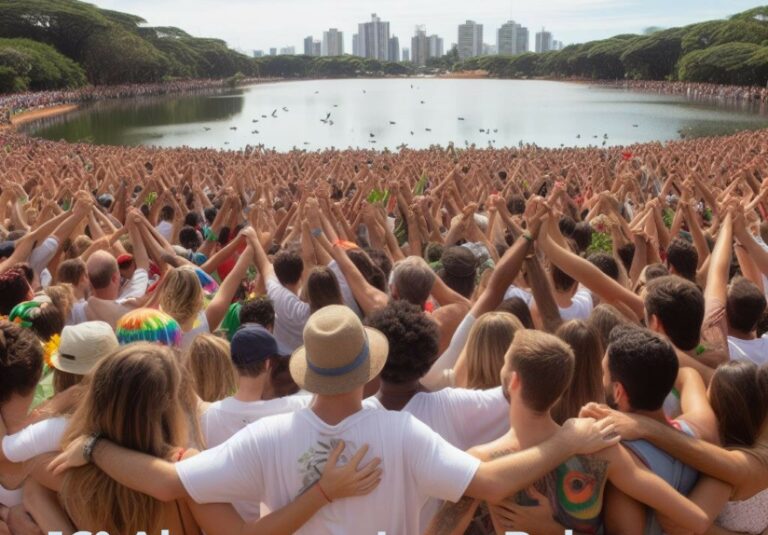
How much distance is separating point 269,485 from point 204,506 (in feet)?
0.81

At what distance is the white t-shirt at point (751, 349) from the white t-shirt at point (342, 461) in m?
2.39

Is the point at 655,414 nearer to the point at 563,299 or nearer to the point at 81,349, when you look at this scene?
the point at 563,299

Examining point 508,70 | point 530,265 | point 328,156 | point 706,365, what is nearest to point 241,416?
point 530,265

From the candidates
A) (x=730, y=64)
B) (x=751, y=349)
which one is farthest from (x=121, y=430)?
(x=730, y=64)

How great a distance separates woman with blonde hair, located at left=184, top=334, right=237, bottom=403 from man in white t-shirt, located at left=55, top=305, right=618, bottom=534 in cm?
119

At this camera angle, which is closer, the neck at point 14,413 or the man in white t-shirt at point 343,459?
the man in white t-shirt at point 343,459

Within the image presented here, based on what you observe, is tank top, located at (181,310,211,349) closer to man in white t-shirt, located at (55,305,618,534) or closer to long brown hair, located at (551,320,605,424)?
man in white t-shirt, located at (55,305,618,534)

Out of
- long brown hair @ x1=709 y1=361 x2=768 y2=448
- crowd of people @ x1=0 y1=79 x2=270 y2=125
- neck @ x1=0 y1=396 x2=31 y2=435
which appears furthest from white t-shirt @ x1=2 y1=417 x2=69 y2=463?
crowd of people @ x1=0 y1=79 x2=270 y2=125

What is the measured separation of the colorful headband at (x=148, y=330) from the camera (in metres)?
3.69

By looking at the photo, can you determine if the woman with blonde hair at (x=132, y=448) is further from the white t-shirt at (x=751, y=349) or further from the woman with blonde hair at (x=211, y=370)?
the white t-shirt at (x=751, y=349)

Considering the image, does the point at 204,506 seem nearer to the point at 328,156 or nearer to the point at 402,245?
the point at 402,245

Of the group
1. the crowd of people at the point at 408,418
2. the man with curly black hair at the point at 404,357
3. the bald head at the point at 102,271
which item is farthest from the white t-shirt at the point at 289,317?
the man with curly black hair at the point at 404,357

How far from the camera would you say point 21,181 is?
525 inches

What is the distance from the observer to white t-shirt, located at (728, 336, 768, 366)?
4.11m
